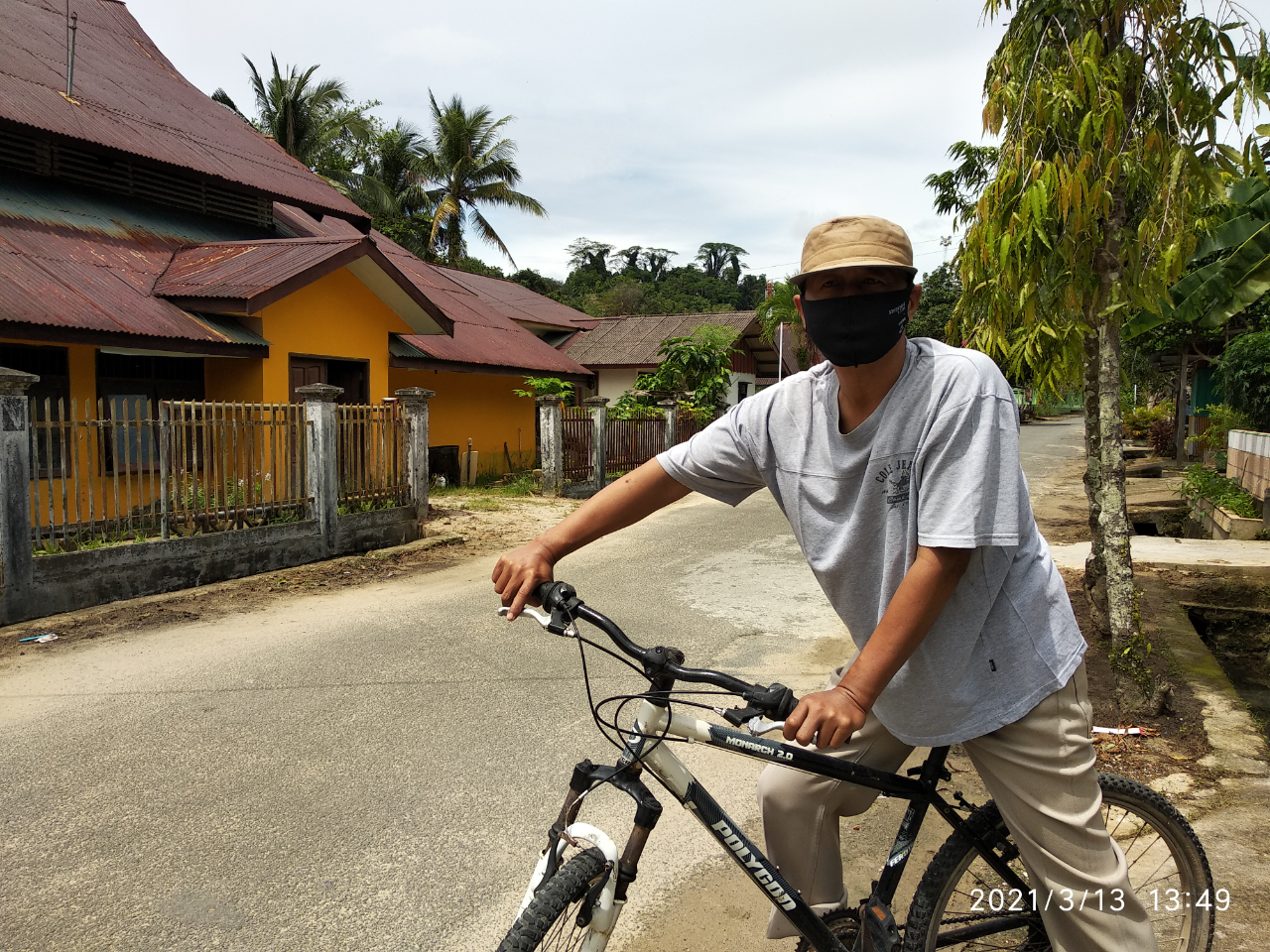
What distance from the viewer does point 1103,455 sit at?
4625 mm

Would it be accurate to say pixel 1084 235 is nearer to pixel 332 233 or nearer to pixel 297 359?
pixel 297 359

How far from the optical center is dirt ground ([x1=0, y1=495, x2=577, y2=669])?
22.3 ft

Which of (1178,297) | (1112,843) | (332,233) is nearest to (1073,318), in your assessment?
(1178,297)

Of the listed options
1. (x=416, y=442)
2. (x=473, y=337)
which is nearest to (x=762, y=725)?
(x=416, y=442)

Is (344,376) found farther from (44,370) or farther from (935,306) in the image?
(935,306)

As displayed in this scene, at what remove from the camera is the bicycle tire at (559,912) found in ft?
5.39

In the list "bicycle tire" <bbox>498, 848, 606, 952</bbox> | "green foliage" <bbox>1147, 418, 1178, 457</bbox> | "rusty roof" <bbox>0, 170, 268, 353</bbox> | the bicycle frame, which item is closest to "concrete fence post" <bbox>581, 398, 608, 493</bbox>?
"rusty roof" <bbox>0, 170, 268, 353</bbox>

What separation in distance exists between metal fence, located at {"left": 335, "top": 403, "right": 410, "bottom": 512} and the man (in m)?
8.31

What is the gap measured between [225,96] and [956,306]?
102 ft

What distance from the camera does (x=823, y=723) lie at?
5.72 feet

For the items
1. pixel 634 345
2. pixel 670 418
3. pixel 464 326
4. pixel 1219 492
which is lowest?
pixel 1219 492

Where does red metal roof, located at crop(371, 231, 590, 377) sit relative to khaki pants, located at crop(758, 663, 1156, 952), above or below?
above

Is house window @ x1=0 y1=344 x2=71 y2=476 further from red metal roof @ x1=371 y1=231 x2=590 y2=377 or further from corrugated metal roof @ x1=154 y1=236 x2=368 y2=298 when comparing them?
red metal roof @ x1=371 y1=231 x2=590 y2=377
